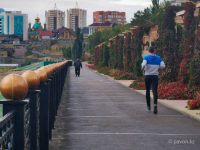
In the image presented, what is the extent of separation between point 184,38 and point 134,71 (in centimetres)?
1355

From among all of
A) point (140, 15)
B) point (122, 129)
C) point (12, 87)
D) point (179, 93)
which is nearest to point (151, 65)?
point (122, 129)

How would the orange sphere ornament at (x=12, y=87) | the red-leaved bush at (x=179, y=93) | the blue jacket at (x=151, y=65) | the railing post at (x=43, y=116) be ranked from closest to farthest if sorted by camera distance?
1. the orange sphere ornament at (x=12, y=87)
2. the railing post at (x=43, y=116)
3. the blue jacket at (x=151, y=65)
4. the red-leaved bush at (x=179, y=93)

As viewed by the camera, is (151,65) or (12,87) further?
(151,65)

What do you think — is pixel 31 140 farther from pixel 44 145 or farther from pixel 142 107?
pixel 142 107

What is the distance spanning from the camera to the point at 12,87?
341 centimetres

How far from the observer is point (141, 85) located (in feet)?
76.3

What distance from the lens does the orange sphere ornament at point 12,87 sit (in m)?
3.42

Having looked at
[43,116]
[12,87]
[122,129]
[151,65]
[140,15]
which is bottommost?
[122,129]

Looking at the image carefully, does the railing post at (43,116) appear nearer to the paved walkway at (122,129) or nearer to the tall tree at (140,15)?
the paved walkway at (122,129)

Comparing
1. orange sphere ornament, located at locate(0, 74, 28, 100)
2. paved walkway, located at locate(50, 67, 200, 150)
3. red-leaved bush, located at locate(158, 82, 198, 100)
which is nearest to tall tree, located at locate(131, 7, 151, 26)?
red-leaved bush, located at locate(158, 82, 198, 100)

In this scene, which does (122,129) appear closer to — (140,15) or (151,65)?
(151,65)

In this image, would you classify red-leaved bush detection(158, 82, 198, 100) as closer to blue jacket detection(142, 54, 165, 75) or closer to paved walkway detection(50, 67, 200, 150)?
paved walkway detection(50, 67, 200, 150)

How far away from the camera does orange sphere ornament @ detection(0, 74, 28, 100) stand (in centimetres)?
342

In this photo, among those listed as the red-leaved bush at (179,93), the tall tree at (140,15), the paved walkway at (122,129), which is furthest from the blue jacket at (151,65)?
the tall tree at (140,15)
